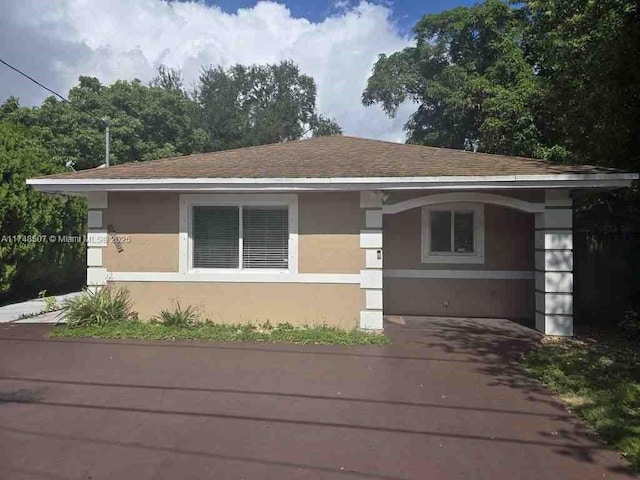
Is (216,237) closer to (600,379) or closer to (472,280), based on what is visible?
(472,280)

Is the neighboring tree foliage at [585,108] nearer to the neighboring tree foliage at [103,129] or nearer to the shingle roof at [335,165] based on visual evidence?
the shingle roof at [335,165]

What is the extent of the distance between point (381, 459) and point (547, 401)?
242cm

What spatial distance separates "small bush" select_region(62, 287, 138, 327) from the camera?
28.3 feet

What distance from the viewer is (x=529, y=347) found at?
25.1ft

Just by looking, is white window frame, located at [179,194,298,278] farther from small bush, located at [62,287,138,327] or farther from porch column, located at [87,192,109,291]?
porch column, located at [87,192,109,291]

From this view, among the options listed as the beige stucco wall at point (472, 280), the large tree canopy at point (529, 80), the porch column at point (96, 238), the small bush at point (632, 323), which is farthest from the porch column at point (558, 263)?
the porch column at point (96, 238)

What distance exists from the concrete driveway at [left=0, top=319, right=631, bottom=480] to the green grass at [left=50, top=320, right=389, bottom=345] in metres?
0.41

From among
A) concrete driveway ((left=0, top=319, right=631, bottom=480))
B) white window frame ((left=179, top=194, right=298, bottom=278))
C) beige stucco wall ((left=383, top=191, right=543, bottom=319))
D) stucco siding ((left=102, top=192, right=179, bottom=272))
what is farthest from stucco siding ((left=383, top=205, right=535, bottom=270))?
stucco siding ((left=102, top=192, right=179, bottom=272))

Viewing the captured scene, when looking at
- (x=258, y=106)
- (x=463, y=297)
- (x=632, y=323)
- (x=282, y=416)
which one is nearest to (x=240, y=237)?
(x=282, y=416)

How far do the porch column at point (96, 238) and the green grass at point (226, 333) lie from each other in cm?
89

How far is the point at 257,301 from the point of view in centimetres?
871

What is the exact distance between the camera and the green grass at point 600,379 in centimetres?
440

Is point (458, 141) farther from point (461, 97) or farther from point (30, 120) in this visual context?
point (30, 120)

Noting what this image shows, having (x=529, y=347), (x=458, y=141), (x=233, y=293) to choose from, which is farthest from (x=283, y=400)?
(x=458, y=141)
